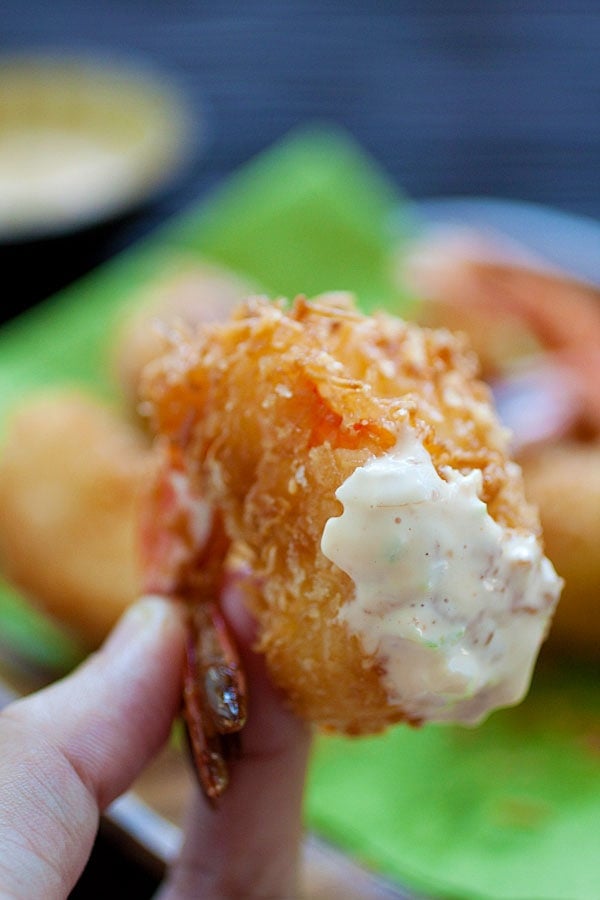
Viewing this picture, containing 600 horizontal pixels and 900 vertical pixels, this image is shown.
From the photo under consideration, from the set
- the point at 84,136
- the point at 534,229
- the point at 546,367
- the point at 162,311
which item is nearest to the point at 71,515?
the point at 162,311

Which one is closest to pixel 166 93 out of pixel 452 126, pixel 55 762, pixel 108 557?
pixel 452 126

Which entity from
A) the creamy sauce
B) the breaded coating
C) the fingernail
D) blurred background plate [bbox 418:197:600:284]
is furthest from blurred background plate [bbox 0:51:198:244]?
the creamy sauce

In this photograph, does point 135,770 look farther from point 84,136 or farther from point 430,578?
point 84,136

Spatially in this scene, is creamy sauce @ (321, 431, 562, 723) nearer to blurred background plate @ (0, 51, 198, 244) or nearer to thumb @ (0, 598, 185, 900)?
thumb @ (0, 598, 185, 900)

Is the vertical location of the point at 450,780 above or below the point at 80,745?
above

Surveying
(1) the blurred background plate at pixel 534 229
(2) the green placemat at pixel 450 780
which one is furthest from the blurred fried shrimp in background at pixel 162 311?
(1) the blurred background plate at pixel 534 229

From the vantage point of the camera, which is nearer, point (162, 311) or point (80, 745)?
point (80, 745)
